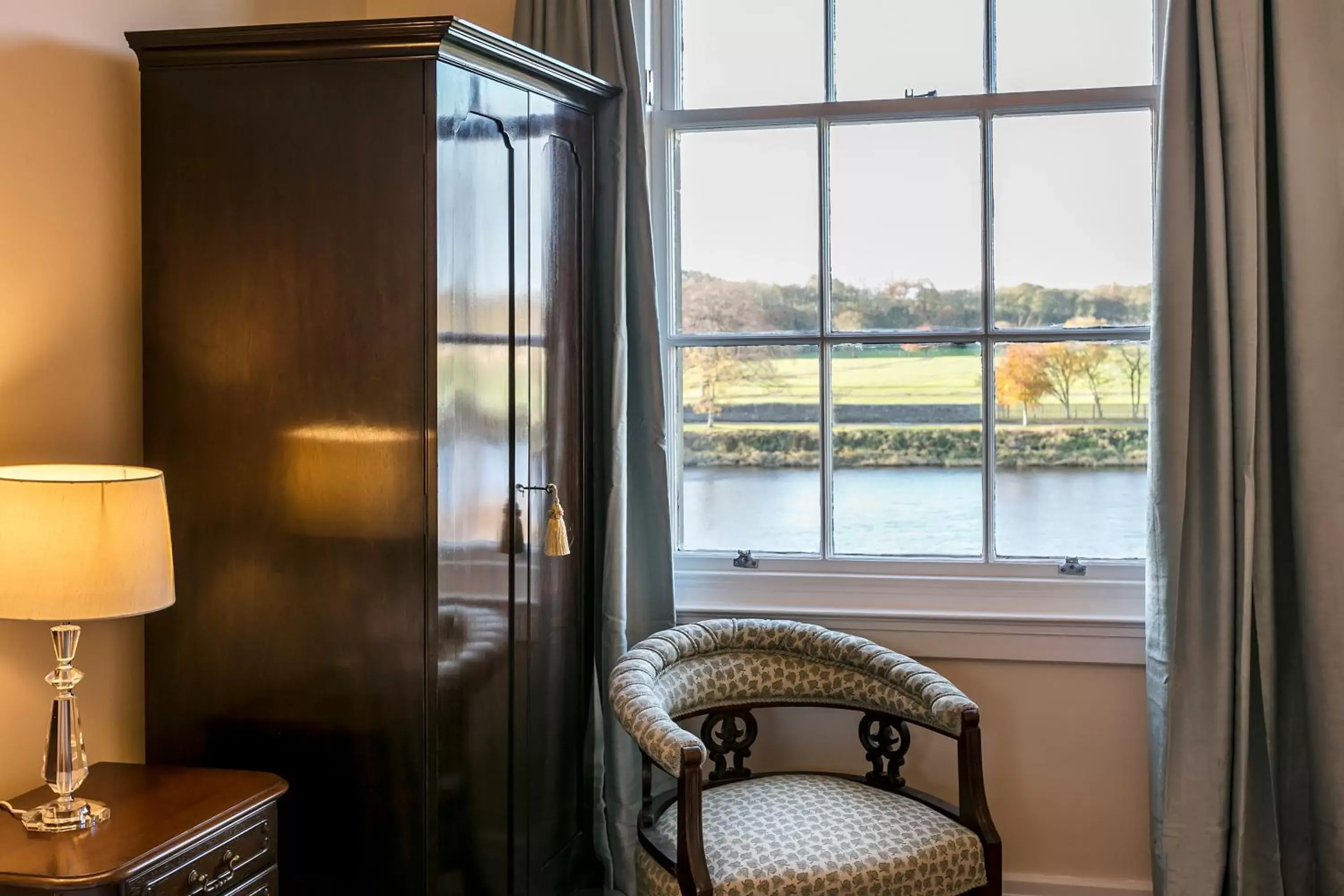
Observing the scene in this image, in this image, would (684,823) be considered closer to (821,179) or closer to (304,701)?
(304,701)

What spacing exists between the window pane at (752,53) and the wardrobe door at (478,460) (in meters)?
0.77

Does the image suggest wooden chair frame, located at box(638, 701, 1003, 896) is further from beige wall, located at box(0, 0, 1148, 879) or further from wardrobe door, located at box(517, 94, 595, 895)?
beige wall, located at box(0, 0, 1148, 879)

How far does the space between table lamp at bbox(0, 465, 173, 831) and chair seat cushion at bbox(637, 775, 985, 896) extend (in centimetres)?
105

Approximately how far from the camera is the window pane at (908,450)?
294 centimetres

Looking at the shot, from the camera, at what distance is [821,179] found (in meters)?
2.99

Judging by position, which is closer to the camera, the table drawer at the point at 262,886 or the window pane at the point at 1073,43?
the table drawer at the point at 262,886

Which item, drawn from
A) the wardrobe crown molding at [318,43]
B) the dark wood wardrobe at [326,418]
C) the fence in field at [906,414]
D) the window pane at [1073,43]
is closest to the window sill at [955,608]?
the fence in field at [906,414]

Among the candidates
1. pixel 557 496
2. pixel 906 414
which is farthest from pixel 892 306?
pixel 557 496

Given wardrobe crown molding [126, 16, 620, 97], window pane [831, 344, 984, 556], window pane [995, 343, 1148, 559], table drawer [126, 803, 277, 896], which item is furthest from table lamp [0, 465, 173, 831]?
window pane [995, 343, 1148, 559]

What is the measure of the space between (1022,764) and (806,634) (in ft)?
2.18

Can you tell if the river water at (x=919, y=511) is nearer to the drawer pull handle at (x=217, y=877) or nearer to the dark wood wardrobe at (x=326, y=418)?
the dark wood wardrobe at (x=326, y=418)

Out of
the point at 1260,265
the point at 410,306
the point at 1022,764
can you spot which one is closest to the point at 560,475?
the point at 410,306

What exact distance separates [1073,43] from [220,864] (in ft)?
8.39

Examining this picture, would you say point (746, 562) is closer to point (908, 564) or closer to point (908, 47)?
point (908, 564)
